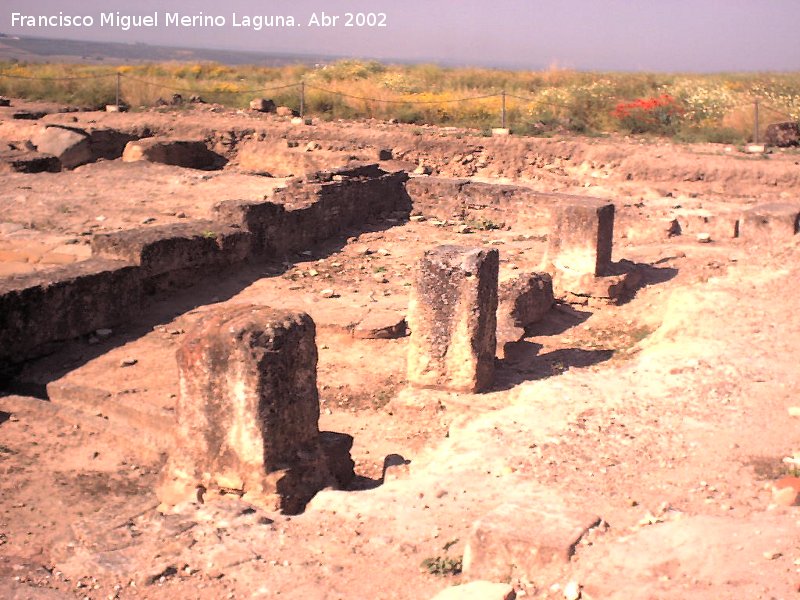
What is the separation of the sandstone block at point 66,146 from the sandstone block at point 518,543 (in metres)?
16.5

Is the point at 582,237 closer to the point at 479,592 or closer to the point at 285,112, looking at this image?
the point at 479,592

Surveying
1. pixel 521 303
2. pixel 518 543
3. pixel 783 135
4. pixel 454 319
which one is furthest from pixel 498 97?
pixel 518 543

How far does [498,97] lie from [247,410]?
22489mm

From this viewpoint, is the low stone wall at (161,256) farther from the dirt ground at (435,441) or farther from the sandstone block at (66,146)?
the sandstone block at (66,146)

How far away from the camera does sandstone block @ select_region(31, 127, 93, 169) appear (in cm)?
1978

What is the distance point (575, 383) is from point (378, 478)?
2.02 metres

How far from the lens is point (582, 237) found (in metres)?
12.3

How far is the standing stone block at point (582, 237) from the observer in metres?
12.2

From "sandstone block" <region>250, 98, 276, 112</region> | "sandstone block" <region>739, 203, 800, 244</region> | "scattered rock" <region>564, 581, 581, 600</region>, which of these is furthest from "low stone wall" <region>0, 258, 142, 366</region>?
"sandstone block" <region>250, 98, 276, 112</region>

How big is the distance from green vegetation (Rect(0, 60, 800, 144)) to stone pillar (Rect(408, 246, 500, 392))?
1345cm

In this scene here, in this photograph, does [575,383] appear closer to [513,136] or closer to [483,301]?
[483,301]

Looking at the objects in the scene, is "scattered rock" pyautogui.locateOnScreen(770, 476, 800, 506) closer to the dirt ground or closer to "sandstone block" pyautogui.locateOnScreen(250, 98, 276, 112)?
the dirt ground

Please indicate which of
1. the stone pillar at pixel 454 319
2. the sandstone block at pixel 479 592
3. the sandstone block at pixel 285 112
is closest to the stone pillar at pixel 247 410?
the sandstone block at pixel 479 592

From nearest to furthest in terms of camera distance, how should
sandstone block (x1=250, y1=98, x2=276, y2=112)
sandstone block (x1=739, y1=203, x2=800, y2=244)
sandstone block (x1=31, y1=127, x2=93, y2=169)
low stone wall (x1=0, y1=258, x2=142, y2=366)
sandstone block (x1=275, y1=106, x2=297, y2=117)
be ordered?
low stone wall (x1=0, y1=258, x2=142, y2=366) < sandstone block (x1=739, y1=203, x2=800, y2=244) < sandstone block (x1=31, y1=127, x2=93, y2=169) < sandstone block (x1=275, y1=106, x2=297, y2=117) < sandstone block (x1=250, y1=98, x2=276, y2=112)
